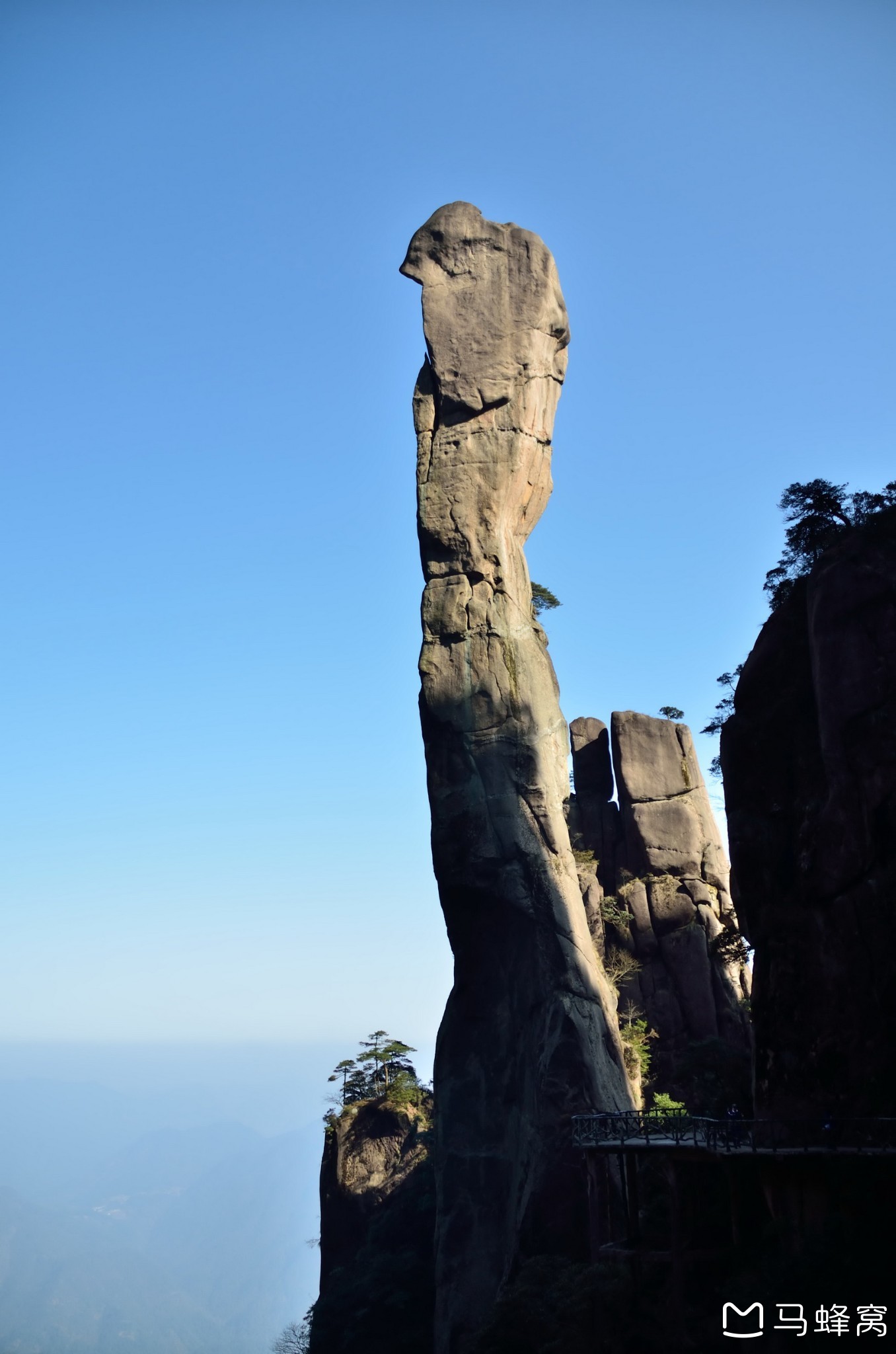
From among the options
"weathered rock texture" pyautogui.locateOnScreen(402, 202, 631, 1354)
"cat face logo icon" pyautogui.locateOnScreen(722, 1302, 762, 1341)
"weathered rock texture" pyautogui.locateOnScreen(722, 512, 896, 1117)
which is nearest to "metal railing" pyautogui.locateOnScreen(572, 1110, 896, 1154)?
"weathered rock texture" pyautogui.locateOnScreen(722, 512, 896, 1117)

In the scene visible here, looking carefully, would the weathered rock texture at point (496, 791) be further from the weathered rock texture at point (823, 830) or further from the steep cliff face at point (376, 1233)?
the weathered rock texture at point (823, 830)

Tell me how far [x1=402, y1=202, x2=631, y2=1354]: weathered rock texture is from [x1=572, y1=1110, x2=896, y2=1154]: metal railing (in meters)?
4.05

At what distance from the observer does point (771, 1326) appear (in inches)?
907

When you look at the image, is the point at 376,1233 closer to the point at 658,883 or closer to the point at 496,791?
the point at 658,883

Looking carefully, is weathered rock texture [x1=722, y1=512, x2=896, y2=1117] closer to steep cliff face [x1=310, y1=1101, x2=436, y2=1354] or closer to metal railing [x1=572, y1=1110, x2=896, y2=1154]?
metal railing [x1=572, y1=1110, x2=896, y2=1154]

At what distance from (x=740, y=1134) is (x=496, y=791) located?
609 inches

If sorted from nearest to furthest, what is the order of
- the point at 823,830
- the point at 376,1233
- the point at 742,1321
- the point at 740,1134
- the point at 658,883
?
the point at 742,1321 < the point at 740,1134 < the point at 823,830 < the point at 376,1233 < the point at 658,883

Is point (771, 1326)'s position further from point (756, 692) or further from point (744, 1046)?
point (744, 1046)

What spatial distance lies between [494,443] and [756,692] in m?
16.0

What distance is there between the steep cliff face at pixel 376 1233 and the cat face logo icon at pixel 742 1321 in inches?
736

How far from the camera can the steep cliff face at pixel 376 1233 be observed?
1631 inches

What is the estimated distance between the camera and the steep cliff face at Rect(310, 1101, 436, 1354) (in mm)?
41438

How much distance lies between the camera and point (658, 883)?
2020 inches

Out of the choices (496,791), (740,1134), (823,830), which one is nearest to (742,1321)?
(740,1134)
